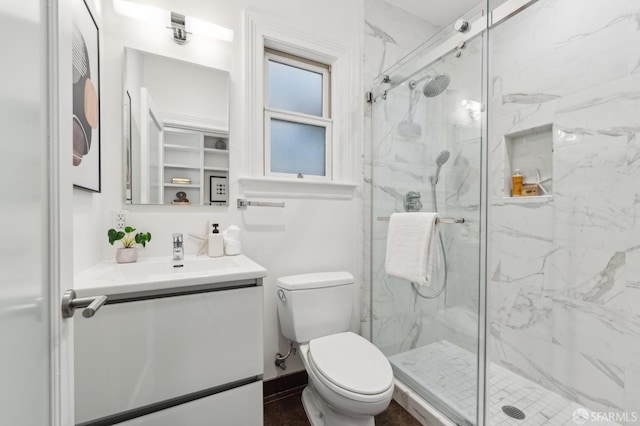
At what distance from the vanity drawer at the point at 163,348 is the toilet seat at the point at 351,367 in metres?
0.30

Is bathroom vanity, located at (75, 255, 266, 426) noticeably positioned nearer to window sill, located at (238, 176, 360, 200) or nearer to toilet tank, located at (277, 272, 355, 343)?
toilet tank, located at (277, 272, 355, 343)

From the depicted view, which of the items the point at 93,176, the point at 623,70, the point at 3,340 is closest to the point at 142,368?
the point at 3,340

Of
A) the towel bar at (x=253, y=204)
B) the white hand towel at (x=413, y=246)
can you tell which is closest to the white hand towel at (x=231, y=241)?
the towel bar at (x=253, y=204)

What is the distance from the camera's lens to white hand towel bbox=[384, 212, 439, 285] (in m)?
1.38

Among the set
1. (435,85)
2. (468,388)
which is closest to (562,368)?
(468,388)

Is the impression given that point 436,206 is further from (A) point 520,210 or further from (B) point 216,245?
(B) point 216,245

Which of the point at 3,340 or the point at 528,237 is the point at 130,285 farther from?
the point at 528,237

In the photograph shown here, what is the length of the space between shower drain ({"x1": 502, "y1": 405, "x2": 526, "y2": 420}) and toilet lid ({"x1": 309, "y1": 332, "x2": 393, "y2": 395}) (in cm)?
80

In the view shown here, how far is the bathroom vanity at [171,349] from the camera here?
0.85m

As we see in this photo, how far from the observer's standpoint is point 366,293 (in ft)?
6.28

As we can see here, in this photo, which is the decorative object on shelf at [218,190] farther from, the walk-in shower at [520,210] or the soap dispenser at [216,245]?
the walk-in shower at [520,210]

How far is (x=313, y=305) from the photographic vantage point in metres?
1.49

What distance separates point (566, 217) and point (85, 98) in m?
2.43

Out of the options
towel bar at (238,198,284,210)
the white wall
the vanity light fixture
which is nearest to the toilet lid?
the white wall
